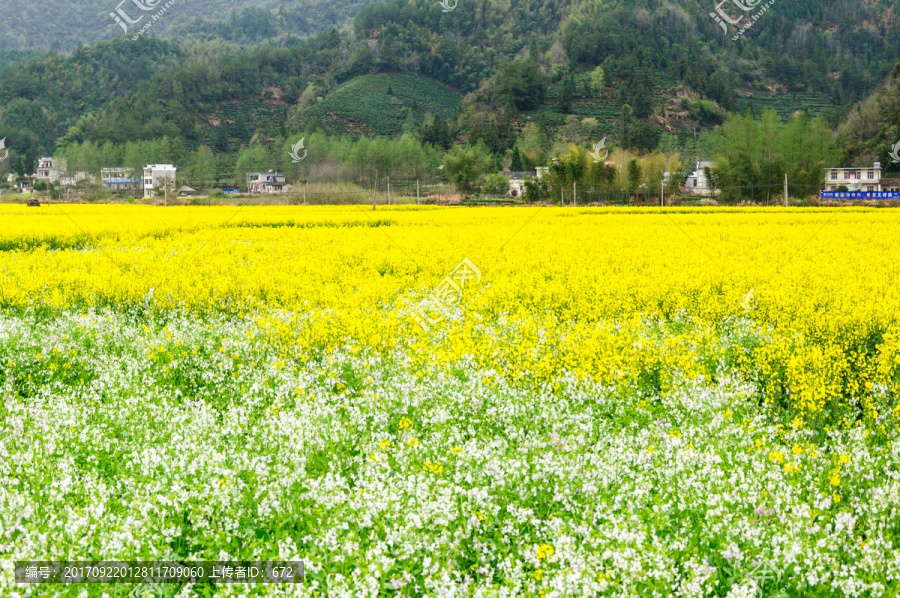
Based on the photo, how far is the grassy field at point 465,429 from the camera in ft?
14.2

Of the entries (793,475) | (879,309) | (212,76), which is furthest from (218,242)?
(212,76)

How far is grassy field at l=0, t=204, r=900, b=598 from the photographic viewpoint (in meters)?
4.33

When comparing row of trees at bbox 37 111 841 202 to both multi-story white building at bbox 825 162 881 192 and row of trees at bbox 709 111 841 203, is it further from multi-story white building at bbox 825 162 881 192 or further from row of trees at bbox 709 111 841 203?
multi-story white building at bbox 825 162 881 192

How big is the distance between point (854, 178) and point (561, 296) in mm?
75301

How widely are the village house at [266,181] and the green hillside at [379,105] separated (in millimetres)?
23500

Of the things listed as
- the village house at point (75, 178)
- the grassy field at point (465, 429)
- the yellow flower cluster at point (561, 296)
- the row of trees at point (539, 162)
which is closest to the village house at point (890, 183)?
the row of trees at point (539, 162)

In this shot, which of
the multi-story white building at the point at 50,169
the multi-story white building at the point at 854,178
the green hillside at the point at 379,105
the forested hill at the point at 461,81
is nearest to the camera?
the multi-story white building at the point at 854,178

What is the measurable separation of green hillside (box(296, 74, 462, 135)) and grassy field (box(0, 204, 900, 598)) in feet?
367

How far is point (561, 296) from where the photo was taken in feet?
41.3

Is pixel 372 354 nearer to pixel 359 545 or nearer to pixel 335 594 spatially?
pixel 359 545

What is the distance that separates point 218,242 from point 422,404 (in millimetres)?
16149

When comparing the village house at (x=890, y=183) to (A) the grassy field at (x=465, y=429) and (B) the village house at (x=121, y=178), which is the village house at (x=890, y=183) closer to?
(A) the grassy field at (x=465, y=429)

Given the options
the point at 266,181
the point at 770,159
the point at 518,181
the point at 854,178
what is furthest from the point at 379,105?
the point at 770,159

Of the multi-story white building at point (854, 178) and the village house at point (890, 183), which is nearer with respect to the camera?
the village house at point (890, 183)
